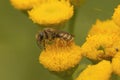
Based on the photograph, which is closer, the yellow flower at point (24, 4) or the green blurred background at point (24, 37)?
→ the yellow flower at point (24, 4)

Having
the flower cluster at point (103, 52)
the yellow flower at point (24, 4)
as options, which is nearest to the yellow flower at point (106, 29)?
the flower cluster at point (103, 52)

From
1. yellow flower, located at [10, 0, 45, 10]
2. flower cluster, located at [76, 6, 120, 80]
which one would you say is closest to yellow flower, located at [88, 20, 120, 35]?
flower cluster, located at [76, 6, 120, 80]

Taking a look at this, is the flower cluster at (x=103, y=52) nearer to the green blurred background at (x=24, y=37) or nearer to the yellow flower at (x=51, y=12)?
the yellow flower at (x=51, y=12)

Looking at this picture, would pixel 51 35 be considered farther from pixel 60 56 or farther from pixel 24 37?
pixel 24 37

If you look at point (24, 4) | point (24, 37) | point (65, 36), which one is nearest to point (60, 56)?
point (65, 36)

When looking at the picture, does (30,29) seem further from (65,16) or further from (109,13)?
Result: (65,16)
